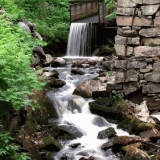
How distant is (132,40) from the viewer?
8.83 metres

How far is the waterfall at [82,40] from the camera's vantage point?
16.0 metres

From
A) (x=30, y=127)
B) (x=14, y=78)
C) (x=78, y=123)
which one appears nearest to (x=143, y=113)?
(x=78, y=123)

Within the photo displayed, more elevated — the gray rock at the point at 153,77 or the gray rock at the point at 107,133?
the gray rock at the point at 153,77

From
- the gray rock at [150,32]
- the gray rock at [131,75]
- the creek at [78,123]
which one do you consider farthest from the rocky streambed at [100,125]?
the gray rock at [150,32]

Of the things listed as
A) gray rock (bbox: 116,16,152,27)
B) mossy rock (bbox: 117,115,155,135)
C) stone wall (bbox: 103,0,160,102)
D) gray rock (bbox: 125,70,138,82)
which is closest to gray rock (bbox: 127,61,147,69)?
stone wall (bbox: 103,0,160,102)

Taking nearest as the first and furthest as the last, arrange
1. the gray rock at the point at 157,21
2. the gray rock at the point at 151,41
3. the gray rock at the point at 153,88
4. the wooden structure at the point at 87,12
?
the gray rock at the point at 157,21 → the gray rock at the point at 151,41 → the gray rock at the point at 153,88 → the wooden structure at the point at 87,12

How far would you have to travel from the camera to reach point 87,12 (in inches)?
755

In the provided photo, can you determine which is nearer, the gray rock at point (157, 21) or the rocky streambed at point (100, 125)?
the rocky streambed at point (100, 125)

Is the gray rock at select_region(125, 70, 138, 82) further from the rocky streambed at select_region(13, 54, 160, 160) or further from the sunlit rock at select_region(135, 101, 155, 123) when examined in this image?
the sunlit rock at select_region(135, 101, 155, 123)

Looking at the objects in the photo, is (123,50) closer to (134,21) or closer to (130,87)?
(134,21)

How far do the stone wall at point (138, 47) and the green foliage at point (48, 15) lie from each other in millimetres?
6701

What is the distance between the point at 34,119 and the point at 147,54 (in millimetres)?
3576

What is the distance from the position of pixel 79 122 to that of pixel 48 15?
33.3ft

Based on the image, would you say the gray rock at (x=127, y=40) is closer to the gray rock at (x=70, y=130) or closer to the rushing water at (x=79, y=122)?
the rushing water at (x=79, y=122)
